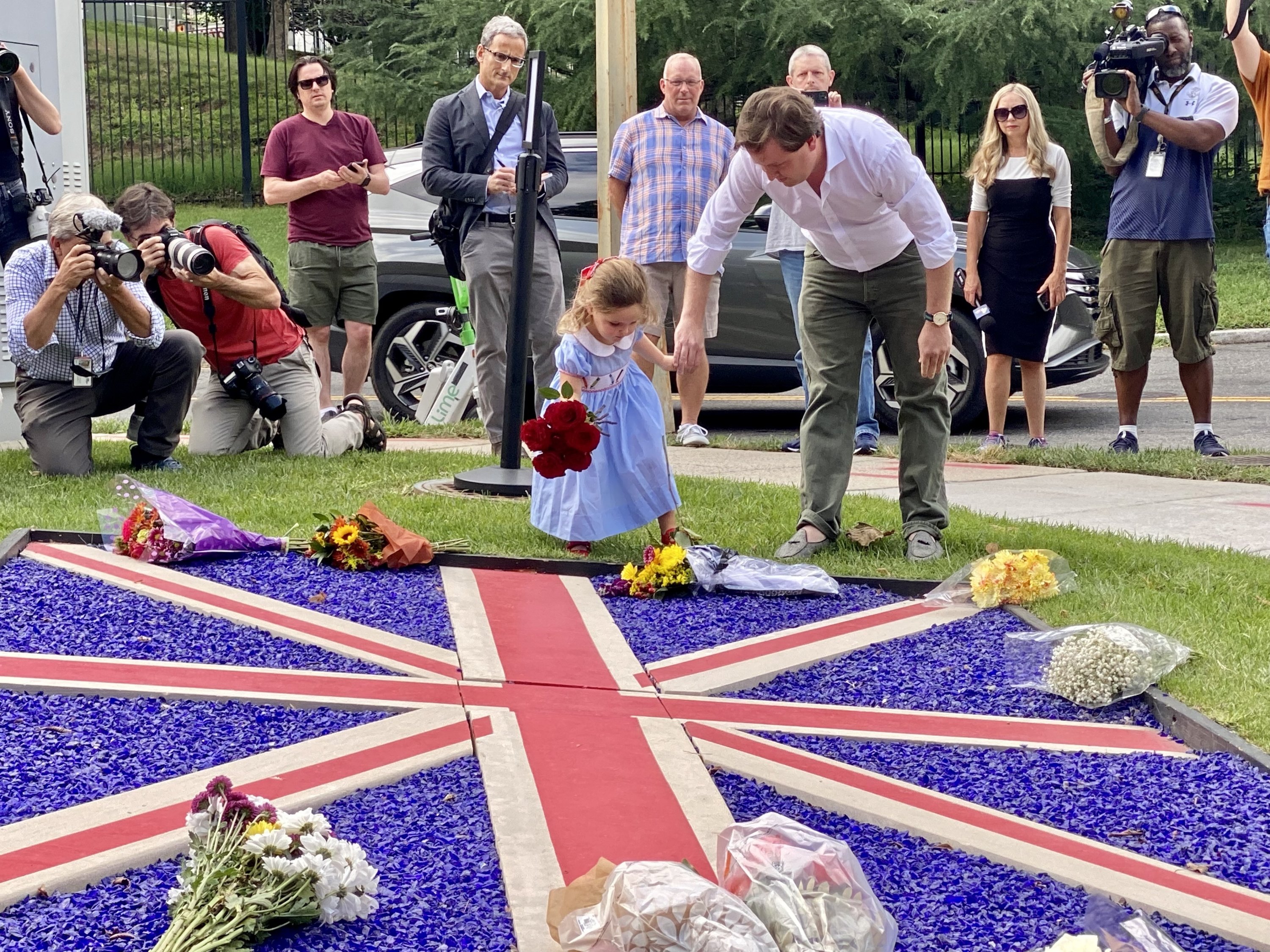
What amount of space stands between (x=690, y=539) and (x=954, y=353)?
376cm

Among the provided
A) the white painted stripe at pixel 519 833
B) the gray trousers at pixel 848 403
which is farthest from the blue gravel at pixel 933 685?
the gray trousers at pixel 848 403

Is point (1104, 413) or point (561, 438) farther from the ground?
point (561, 438)

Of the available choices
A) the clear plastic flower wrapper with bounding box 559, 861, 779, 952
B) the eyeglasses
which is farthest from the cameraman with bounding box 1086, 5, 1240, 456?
the clear plastic flower wrapper with bounding box 559, 861, 779, 952

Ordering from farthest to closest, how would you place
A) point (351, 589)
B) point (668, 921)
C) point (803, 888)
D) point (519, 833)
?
point (351, 589) → point (519, 833) → point (803, 888) → point (668, 921)

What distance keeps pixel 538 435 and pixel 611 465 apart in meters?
0.47

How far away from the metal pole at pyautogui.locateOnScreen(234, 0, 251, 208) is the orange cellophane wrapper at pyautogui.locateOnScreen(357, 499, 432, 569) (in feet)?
52.0

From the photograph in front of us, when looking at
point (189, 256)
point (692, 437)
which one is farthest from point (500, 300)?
point (692, 437)

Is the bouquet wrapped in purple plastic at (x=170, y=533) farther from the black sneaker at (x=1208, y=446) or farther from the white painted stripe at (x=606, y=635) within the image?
the black sneaker at (x=1208, y=446)

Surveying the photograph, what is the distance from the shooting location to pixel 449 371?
29.2ft

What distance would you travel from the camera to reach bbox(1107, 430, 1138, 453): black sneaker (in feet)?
25.0

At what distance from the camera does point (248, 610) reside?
444 centimetres

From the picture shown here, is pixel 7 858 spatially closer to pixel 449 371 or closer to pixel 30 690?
pixel 30 690

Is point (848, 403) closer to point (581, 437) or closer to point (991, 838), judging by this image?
point (581, 437)

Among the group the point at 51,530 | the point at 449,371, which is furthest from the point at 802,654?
the point at 449,371
